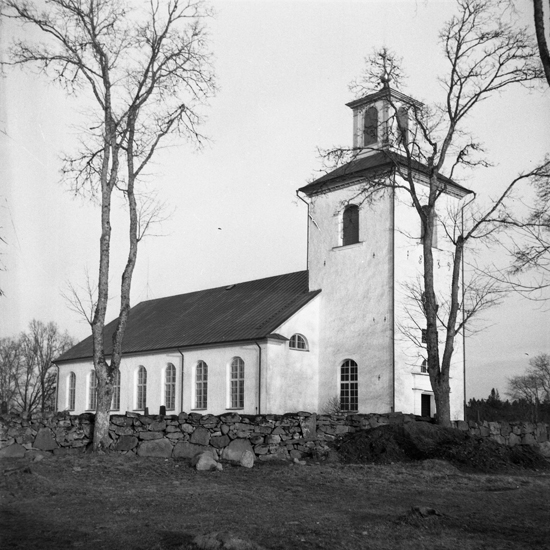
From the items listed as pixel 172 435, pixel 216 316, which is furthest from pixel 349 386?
pixel 172 435

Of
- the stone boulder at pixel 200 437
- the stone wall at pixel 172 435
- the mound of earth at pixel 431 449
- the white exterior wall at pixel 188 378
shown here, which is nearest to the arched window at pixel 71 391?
the white exterior wall at pixel 188 378

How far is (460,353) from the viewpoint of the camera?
31109 millimetres

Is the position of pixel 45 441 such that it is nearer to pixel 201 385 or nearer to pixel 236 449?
pixel 236 449

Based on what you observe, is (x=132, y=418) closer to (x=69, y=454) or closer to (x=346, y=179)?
(x=69, y=454)

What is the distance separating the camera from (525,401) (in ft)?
220

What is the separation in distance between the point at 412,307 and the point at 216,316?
35.2ft

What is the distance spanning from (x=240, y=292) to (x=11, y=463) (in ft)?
83.3

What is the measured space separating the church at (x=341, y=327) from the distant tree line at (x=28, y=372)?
118ft

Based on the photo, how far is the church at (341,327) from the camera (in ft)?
94.9

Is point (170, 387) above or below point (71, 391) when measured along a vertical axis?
above

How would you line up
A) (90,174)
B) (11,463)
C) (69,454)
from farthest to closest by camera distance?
(90,174) < (69,454) < (11,463)

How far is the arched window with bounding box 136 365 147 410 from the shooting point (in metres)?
37.2

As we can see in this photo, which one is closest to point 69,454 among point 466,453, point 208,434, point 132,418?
point 132,418

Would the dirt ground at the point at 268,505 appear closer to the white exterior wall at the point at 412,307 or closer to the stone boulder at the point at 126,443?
the stone boulder at the point at 126,443
